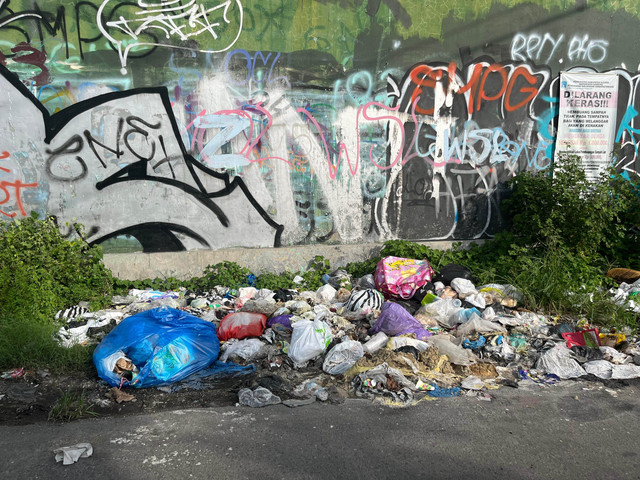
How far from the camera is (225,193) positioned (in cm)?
622

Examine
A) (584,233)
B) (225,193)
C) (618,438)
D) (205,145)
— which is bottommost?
(618,438)

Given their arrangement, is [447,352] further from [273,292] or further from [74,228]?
[74,228]

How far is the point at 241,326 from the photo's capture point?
469 centimetres

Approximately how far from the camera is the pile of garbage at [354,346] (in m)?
3.86

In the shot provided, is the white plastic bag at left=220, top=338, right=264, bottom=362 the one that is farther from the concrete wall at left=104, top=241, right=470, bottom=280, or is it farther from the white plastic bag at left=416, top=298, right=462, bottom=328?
the concrete wall at left=104, top=241, right=470, bottom=280

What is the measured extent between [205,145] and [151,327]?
9.04ft

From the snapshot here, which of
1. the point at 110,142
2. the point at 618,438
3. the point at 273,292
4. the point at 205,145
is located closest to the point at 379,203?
the point at 273,292

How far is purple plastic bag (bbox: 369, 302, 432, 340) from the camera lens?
4603mm

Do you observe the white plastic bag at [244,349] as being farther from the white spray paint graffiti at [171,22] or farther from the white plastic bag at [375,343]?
the white spray paint graffiti at [171,22]

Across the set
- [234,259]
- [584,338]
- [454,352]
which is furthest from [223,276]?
[584,338]

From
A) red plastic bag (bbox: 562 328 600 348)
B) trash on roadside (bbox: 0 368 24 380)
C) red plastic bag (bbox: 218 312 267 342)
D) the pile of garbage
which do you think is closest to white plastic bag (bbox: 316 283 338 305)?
the pile of garbage

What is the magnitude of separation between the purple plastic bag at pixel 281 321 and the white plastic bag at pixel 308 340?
304mm

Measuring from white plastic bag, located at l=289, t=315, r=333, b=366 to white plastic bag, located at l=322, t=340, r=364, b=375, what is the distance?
13cm

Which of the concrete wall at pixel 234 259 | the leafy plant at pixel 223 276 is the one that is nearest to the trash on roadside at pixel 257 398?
the leafy plant at pixel 223 276
